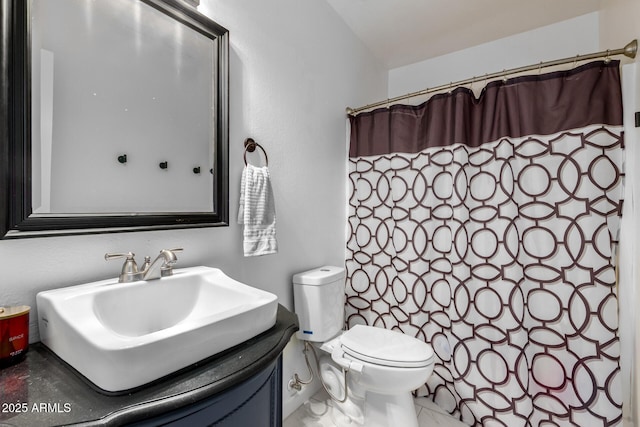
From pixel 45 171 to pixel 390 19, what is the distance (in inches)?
81.1

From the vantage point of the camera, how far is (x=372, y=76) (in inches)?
92.0

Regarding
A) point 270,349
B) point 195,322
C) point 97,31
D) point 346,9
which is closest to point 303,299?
point 270,349

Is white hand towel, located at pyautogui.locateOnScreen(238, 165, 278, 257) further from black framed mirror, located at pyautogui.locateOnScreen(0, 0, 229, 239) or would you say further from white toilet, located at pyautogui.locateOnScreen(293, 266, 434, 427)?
white toilet, located at pyautogui.locateOnScreen(293, 266, 434, 427)

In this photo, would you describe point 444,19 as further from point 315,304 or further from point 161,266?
point 161,266

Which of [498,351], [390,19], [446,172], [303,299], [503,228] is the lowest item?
[498,351]

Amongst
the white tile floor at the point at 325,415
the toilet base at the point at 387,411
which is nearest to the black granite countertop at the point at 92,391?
the toilet base at the point at 387,411

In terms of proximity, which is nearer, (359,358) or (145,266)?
(145,266)

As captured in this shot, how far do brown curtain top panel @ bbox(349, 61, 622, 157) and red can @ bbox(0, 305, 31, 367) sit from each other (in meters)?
1.79

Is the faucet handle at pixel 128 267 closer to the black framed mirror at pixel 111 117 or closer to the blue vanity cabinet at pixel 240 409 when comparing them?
the black framed mirror at pixel 111 117

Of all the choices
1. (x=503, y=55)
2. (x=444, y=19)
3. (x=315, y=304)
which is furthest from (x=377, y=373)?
(x=503, y=55)

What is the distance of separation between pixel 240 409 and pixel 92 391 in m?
0.30

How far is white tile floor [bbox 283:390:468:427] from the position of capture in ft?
5.08

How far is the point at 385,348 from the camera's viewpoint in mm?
1420

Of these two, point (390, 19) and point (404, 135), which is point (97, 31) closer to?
point (404, 135)
